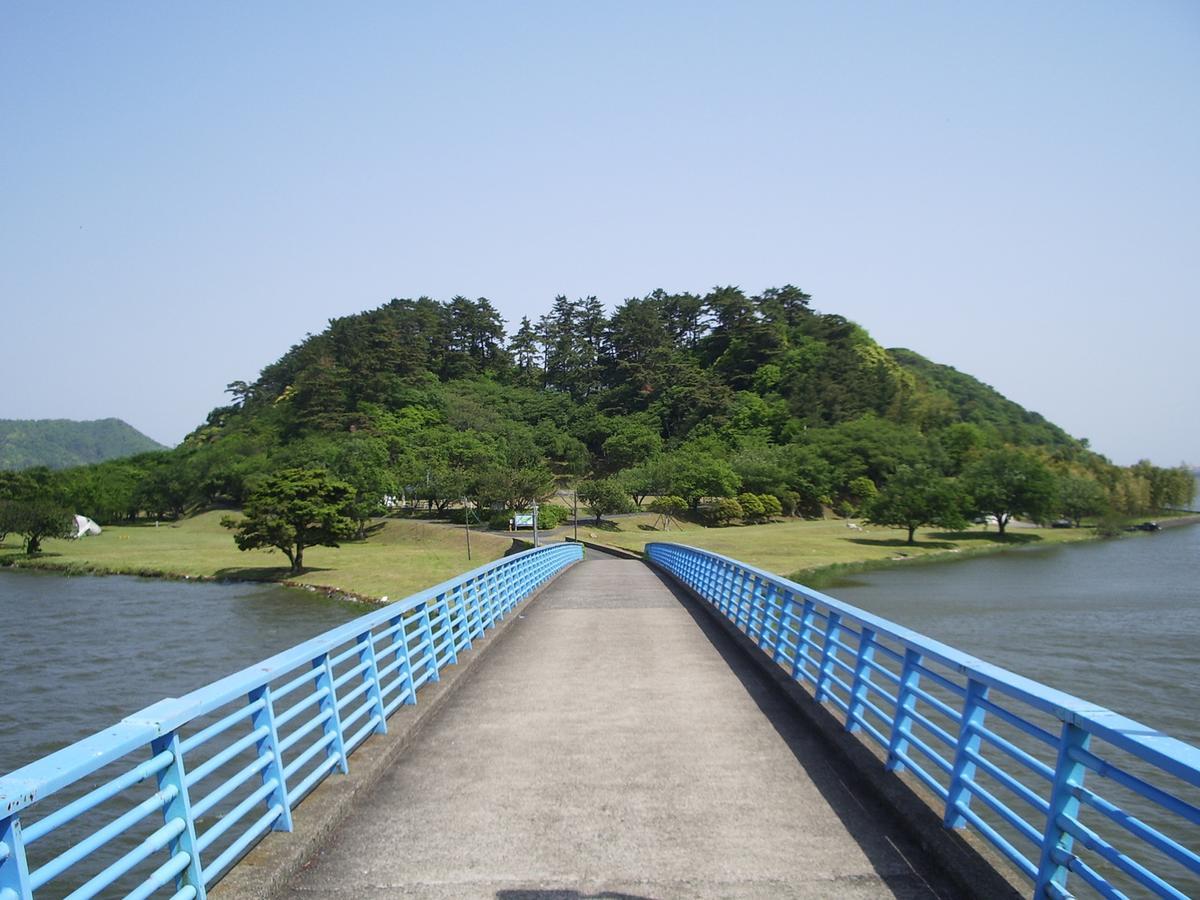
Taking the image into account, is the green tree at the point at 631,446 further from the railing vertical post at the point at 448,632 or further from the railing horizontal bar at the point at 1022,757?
the railing horizontal bar at the point at 1022,757

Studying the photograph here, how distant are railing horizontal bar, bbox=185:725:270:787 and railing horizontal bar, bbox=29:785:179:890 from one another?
0.48 feet

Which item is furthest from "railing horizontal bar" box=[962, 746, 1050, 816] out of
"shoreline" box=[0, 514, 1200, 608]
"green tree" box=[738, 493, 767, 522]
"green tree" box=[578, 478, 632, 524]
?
"green tree" box=[738, 493, 767, 522]

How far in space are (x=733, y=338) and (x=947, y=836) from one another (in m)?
125

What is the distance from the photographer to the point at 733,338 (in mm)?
127500

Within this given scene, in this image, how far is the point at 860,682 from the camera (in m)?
7.25

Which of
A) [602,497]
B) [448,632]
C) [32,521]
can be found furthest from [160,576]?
[448,632]

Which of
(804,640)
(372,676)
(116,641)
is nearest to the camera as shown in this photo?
(372,676)

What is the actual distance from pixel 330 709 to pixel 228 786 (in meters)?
1.54

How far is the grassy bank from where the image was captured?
167ft

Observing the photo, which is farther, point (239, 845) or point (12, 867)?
point (239, 845)

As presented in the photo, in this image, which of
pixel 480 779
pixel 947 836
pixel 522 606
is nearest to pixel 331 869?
pixel 480 779

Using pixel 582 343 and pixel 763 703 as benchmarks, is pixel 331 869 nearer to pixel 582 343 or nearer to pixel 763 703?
pixel 763 703

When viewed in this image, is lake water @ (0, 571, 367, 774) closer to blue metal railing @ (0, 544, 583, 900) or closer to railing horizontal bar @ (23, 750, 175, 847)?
blue metal railing @ (0, 544, 583, 900)

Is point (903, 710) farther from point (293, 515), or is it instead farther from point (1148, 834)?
point (293, 515)
